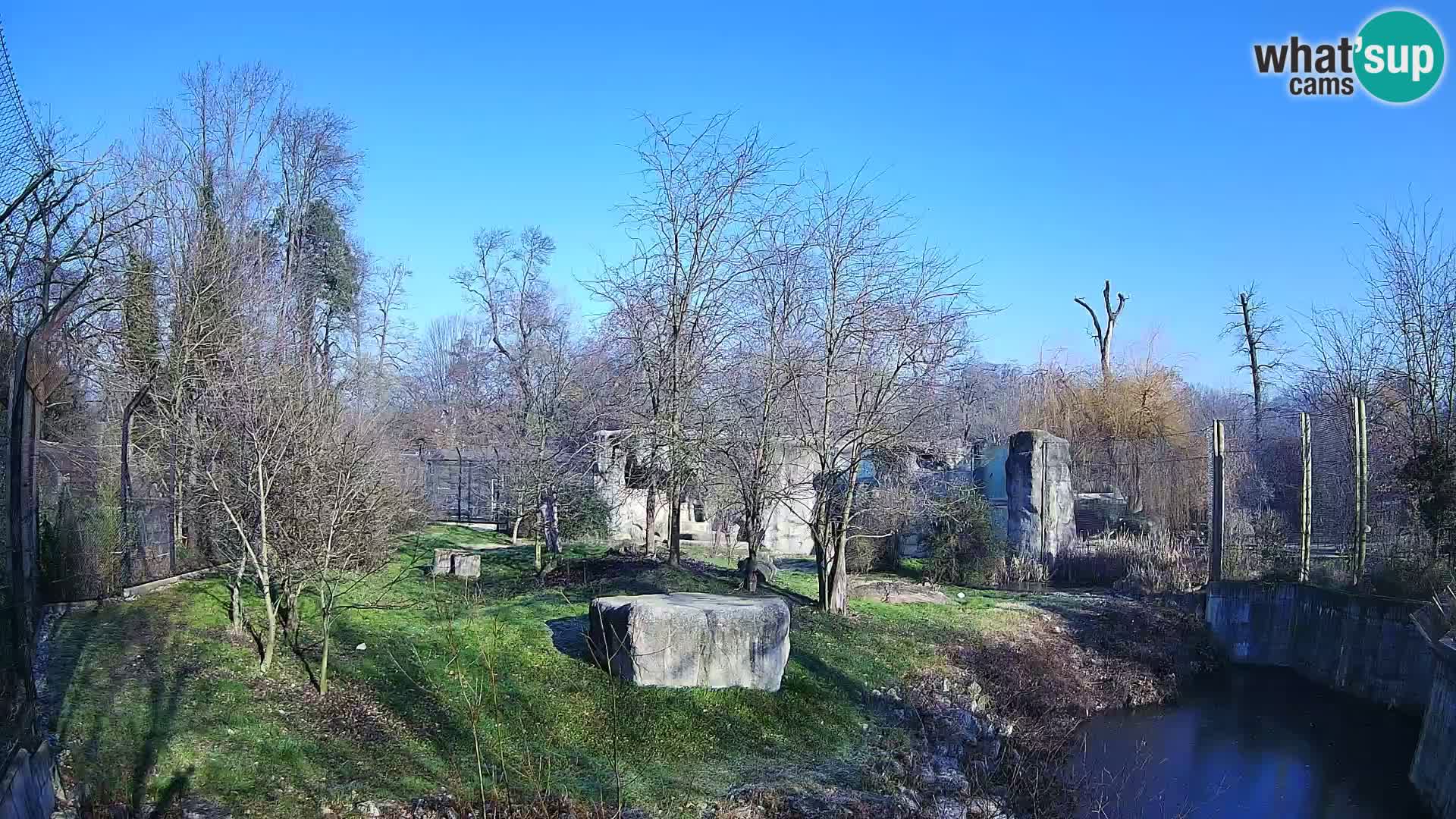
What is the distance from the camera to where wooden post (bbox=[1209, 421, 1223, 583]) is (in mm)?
15367

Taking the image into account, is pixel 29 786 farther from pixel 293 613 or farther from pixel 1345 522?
pixel 1345 522

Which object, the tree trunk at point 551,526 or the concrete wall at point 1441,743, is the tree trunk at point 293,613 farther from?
the concrete wall at point 1441,743

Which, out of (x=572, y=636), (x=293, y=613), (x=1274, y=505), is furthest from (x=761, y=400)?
(x=1274, y=505)

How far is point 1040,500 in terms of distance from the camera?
61.0ft

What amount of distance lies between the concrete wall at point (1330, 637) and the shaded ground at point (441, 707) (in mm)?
2989

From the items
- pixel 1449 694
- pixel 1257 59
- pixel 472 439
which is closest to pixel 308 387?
pixel 1257 59

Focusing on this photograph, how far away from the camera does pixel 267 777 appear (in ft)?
21.9

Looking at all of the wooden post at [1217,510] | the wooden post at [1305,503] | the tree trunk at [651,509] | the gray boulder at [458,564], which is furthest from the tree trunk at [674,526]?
the wooden post at [1305,503]

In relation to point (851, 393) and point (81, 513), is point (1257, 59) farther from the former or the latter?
point (81, 513)

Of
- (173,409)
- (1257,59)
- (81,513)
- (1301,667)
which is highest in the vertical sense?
(1257,59)

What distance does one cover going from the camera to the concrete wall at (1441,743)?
8.49 metres

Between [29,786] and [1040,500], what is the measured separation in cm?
1656

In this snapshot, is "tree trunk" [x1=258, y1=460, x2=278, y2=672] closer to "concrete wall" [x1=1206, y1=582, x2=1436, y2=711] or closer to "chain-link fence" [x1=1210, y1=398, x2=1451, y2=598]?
"concrete wall" [x1=1206, y1=582, x2=1436, y2=711]

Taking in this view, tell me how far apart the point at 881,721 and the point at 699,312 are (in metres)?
5.49
